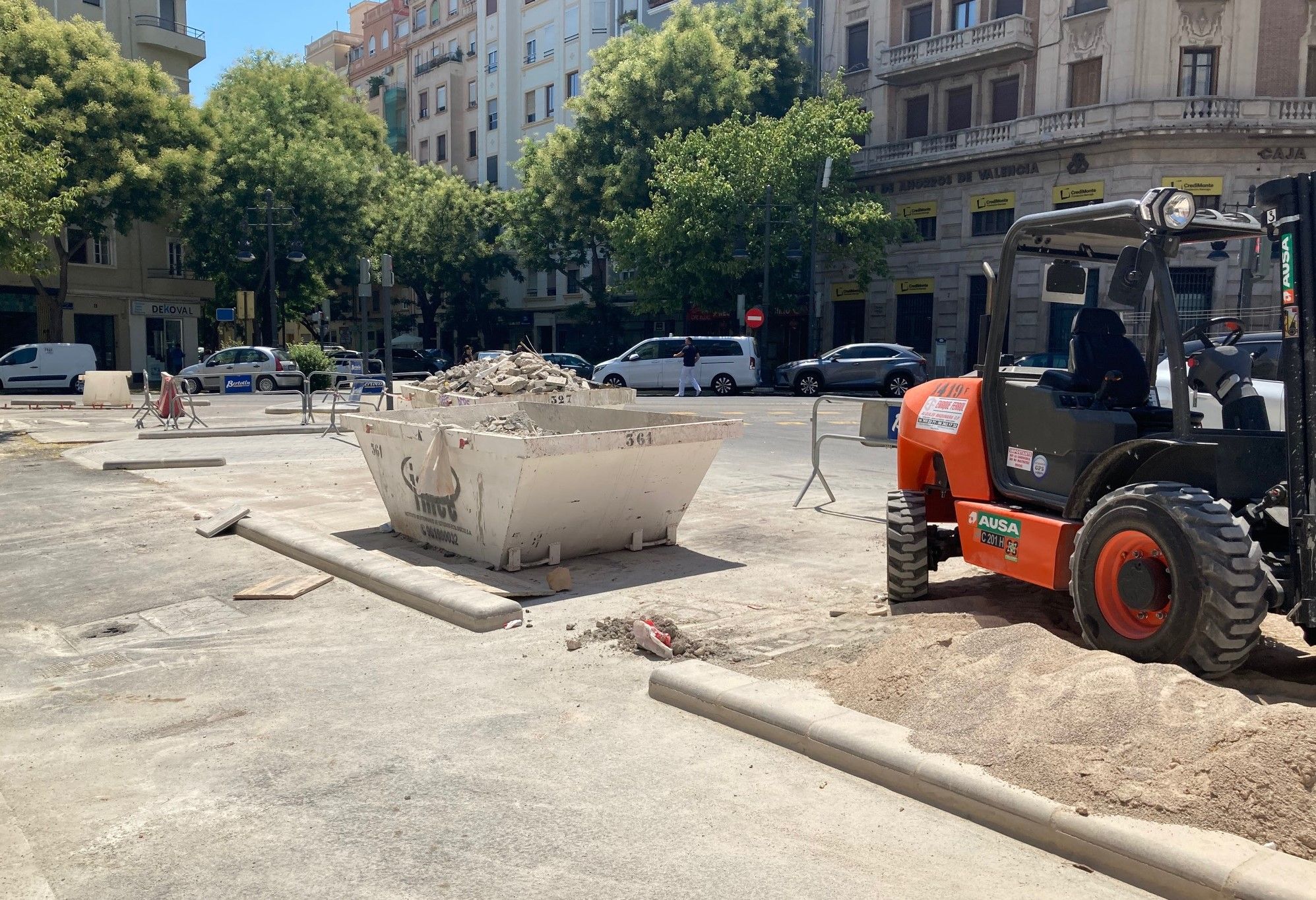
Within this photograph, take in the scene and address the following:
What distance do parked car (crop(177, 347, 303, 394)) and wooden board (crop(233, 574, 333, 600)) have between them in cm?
2912

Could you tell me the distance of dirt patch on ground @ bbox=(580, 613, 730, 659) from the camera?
19.5 ft

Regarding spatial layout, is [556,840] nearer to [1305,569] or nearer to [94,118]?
[1305,569]

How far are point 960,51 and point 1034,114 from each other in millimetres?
3272

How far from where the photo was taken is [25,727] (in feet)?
16.6

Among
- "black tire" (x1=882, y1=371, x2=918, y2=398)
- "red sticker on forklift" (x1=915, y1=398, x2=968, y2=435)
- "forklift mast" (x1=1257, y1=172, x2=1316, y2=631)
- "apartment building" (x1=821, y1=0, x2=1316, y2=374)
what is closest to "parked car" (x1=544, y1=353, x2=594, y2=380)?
"apartment building" (x1=821, y1=0, x2=1316, y2=374)

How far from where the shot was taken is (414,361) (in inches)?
1940

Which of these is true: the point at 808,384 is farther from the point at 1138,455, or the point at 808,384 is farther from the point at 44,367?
the point at 1138,455

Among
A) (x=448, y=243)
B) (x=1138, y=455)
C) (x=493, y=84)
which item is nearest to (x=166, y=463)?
(x=1138, y=455)

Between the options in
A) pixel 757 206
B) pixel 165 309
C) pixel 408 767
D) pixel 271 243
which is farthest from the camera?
pixel 165 309

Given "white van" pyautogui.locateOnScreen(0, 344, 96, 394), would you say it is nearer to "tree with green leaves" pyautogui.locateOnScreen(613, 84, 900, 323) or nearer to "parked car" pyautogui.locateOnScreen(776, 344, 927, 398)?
"tree with green leaves" pyautogui.locateOnScreen(613, 84, 900, 323)

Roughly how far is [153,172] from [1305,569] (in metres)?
40.9

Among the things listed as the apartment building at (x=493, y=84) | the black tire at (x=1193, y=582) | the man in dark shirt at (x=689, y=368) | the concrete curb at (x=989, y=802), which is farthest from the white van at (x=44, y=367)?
the black tire at (x=1193, y=582)

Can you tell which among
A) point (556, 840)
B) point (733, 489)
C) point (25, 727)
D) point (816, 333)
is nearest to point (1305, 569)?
point (556, 840)

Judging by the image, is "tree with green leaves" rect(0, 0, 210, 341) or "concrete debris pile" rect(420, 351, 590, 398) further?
"tree with green leaves" rect(0, 0, 210, 341)
